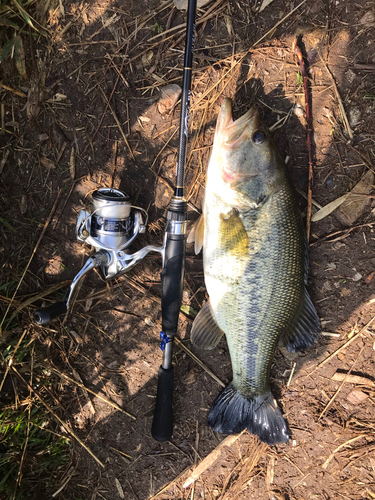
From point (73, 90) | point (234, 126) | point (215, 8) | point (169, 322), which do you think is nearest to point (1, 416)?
point (169, 322)

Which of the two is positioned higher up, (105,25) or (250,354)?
(105,25)

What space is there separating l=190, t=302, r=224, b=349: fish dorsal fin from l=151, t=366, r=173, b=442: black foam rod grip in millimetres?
318

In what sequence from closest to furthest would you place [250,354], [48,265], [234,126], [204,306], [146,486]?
[234,126] < [250,354] < [204,306] < [146,486] < [48,265]

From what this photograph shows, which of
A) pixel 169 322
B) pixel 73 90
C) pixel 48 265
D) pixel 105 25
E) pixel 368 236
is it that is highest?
pixel 105 25

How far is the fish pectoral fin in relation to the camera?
7.62ft

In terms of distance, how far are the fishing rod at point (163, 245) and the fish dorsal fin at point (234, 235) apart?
0.29m

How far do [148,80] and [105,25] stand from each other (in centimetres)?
60

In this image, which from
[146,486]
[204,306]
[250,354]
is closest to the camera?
[250,354]

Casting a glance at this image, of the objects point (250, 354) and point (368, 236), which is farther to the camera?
point (368, 236)

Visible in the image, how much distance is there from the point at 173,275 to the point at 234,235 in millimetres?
526

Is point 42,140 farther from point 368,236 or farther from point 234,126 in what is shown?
point 368,236

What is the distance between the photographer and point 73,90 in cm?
267

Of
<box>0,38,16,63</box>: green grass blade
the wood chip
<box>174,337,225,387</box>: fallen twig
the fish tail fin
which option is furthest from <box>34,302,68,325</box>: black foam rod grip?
the wood chip

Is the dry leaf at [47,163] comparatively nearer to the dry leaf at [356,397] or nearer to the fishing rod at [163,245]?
the fishing rod at [163,245]
